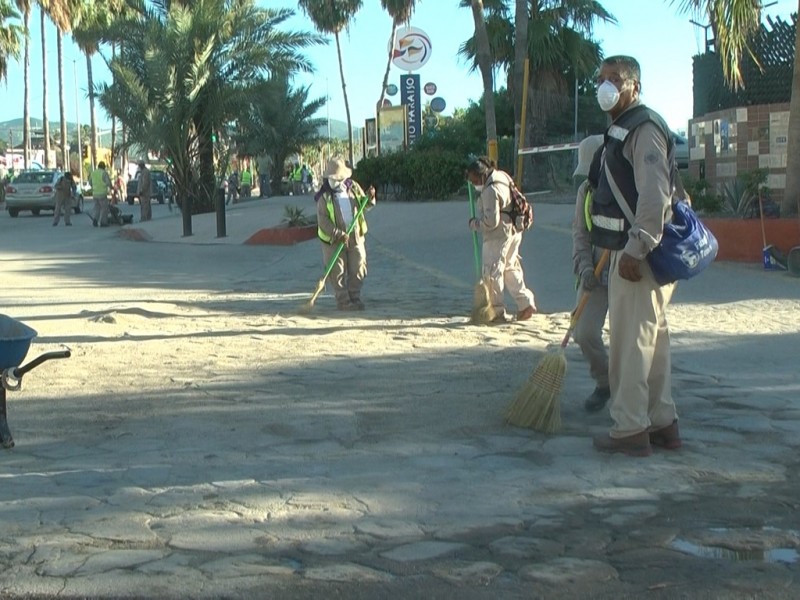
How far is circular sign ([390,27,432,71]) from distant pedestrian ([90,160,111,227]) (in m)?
9.84

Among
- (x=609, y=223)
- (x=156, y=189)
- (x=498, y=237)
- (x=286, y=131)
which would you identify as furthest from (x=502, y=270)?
(x=286, y=131)

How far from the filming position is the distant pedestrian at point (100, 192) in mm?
28375

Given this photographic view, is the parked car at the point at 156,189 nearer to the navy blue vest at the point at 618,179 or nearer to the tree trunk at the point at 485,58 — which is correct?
the tree trunk at the point at 485,58

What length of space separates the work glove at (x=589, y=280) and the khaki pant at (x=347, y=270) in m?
5.40

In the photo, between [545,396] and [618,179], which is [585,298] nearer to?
[545,396]

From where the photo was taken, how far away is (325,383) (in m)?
7.82

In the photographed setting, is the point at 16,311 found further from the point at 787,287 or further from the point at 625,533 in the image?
the point at 625,533

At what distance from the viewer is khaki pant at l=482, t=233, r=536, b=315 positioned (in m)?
10.4

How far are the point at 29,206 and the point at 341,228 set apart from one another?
3010cm

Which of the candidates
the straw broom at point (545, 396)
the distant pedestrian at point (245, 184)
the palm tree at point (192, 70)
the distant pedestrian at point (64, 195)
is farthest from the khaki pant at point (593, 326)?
the distant pedestrian at point (245, 184)

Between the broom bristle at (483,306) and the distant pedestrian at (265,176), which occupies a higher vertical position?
the distant pedestrian at (265,176)

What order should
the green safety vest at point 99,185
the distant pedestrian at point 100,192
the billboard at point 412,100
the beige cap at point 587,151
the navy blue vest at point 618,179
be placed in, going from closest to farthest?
the navy blue vest at point 618,179, the beige cap at point 587,151, the distant pedestrian at point 100,192, the green safety vest at point 99,185, the billboard at point 412,100

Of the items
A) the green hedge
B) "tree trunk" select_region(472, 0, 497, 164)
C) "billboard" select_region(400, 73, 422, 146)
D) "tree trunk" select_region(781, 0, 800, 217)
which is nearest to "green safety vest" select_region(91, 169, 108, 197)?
the green hedge

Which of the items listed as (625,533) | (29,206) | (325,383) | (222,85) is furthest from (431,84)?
(625,533)
